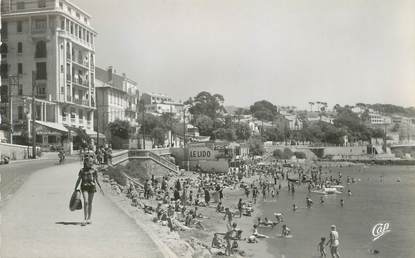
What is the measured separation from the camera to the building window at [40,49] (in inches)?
2023

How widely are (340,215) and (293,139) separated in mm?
113863

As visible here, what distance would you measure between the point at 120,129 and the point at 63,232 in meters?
50.4

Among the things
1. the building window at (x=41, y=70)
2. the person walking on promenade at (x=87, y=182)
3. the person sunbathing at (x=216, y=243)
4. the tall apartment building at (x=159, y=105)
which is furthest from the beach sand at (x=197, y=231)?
the tall apartment building at (x=159, y=105)

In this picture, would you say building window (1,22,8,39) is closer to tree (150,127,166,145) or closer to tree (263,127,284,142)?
tree (150,127,166,145)

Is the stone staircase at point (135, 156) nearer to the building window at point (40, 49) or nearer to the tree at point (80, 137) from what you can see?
the tree at point (80, 137)

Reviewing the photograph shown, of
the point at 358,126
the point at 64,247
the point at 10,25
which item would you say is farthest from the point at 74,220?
the point at 358,126

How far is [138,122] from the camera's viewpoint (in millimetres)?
81250

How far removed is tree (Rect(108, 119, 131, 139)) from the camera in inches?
2398

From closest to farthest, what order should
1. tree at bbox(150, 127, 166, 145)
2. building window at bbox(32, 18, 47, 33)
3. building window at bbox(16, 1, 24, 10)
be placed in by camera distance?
building window at bbox(32, 18, 47, 33) < building window at bbox(16, 1, 24, 10) < tree at bbox(150, 127, 166, 145)

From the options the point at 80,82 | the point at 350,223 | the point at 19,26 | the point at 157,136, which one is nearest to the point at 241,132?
the point at 157,136

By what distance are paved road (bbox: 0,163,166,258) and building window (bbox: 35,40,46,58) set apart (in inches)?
1482

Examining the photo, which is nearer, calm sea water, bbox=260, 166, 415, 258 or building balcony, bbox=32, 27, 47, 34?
calm sea water, bbox=260, 166, 415, 258

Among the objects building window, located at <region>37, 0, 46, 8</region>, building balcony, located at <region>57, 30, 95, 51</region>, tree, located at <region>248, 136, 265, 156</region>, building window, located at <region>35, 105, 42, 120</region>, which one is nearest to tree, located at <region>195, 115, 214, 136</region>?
tree, located at <region>248, 136, 265, 156</region>

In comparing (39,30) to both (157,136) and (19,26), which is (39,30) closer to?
(19,26)
